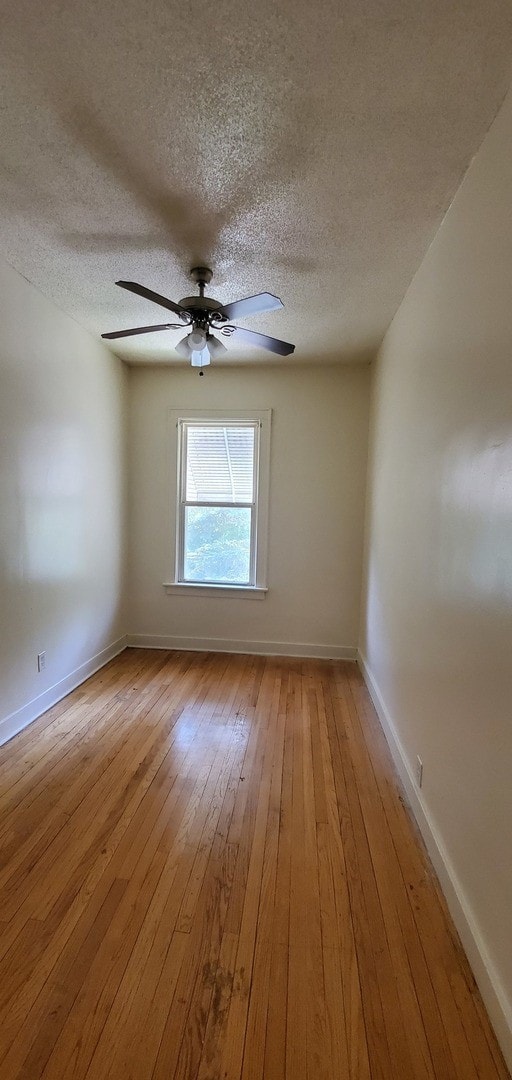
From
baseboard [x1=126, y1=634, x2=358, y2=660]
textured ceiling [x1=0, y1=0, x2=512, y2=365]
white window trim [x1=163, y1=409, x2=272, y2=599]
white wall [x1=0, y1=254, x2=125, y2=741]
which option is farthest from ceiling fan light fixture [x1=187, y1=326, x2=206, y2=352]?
baseboard [x1=126, y1=634, x2=358, y2=660]

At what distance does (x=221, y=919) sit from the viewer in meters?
1.46

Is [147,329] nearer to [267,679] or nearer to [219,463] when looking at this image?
[219,463]

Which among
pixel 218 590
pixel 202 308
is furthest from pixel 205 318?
pixel 218 590

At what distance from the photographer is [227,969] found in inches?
51.3

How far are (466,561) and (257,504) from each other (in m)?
2.68

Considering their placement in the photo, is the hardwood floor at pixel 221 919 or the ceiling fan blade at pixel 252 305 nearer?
the hardwood floor at pixel 221 919

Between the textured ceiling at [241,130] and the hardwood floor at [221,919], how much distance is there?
2.61 metres

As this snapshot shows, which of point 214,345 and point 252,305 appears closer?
point 252,305

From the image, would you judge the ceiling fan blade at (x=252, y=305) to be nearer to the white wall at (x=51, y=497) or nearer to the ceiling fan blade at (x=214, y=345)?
the ceiling fan blade at (x=214, y=345)

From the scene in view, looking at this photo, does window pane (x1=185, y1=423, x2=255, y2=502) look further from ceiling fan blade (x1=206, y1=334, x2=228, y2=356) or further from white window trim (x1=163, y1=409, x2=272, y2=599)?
ceiling fan blade (x1=206, y1=334, x2=228, y2=356)

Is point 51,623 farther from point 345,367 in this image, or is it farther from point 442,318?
point 345,367

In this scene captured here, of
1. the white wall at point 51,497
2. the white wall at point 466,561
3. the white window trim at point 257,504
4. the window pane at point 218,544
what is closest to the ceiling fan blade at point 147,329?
the white wall at point 51,497

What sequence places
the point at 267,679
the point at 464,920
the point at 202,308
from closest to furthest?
the point at 464,920 → the point at 202,308 → the point at 267,679

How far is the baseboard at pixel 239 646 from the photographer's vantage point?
4.10 meters
